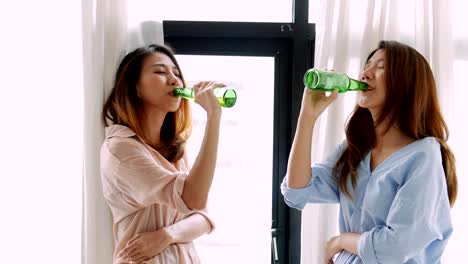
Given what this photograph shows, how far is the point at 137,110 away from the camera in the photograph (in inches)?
64.1

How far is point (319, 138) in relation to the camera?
1764mm

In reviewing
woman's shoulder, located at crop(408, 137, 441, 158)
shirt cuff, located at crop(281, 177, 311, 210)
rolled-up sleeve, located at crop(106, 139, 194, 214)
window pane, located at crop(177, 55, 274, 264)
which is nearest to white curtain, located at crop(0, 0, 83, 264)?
rolled-up sleeve, located at crop(106, 139, 194, 214)

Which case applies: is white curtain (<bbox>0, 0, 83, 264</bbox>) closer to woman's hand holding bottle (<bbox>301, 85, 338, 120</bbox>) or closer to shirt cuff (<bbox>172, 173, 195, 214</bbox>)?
shirt cuff (<bbox>172, 173, 195, 214</bbox>)

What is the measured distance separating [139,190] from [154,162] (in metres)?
0.09

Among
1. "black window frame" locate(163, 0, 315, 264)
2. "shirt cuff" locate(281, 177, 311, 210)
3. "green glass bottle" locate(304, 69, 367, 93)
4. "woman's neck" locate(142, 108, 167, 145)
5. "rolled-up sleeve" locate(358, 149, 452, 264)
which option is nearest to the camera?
"rolled-up sleeve" locate(358, 149, 452, 264)

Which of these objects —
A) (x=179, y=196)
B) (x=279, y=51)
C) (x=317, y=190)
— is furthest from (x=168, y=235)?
(x=279, y=51)

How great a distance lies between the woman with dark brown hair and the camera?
4.76ft

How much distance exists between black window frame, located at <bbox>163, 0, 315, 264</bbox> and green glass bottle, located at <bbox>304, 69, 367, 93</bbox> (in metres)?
0.40

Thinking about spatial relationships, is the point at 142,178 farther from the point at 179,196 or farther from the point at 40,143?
the point at 40,143

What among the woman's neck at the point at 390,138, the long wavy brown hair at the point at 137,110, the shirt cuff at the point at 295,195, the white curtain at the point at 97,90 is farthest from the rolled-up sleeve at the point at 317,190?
the white curtain at the point at 97,90

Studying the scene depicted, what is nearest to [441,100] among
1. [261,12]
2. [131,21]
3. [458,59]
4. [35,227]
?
[458,59]

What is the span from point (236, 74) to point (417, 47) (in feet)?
1.98

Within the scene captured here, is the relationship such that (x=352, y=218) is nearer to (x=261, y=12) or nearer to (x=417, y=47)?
(x=417, y=47)

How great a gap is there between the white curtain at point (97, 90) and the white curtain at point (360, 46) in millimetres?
607
